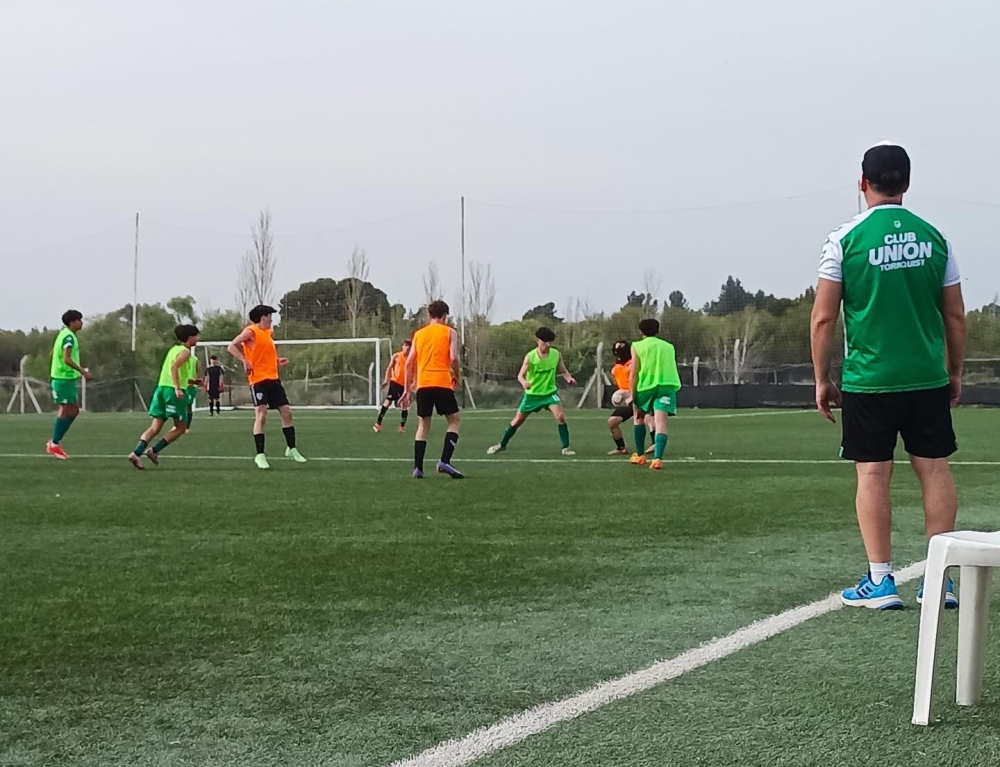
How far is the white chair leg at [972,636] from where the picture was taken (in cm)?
351

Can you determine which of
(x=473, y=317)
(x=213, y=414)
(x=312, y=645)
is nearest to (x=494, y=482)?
(x=312, y=645)

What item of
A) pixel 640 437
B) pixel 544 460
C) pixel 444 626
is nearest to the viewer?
pixel 444 626

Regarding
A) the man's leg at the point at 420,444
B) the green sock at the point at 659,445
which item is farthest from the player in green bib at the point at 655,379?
the man's leg at the point at 420,444

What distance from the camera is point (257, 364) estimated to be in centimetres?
1362

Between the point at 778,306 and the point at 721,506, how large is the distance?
35.2 meters

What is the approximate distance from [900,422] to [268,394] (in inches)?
377

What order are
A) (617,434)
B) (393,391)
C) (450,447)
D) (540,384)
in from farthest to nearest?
(393,391)
(617,434)
(540,384)
(450,447)

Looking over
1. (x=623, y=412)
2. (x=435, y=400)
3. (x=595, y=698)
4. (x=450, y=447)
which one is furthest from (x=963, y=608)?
(x=623, y=412)

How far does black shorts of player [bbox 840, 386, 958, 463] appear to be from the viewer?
491cm

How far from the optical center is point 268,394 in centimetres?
1352

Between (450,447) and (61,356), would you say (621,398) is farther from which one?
(61,356)

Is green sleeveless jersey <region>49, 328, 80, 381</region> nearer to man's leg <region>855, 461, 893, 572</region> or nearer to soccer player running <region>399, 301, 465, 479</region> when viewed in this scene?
soccer player running <region>399, 301, 465, 479</region>

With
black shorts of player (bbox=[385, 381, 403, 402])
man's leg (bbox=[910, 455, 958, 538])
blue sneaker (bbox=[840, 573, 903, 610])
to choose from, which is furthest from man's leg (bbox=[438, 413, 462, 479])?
black shorts of player (bbox=[385, 381, 403, 402])

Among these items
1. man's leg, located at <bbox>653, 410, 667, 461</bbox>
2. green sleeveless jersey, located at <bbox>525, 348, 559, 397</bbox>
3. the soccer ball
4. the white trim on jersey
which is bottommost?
man's leg, located at <bbox>653, 410, 667, 461</bbox>
